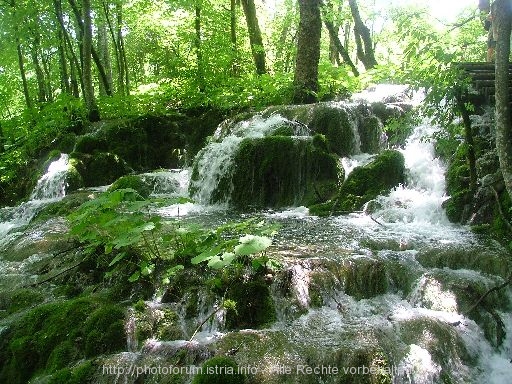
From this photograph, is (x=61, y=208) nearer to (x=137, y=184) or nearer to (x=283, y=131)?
(x=137, y=184)

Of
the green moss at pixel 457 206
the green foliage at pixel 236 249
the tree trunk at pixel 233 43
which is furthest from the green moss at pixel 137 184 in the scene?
the tree trunk at pixel 233 43

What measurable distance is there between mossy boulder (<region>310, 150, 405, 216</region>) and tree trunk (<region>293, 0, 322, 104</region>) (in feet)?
14.1

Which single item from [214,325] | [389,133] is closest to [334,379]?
[214,325]

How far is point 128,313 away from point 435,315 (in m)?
2.92

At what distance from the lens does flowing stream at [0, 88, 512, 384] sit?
139 inches

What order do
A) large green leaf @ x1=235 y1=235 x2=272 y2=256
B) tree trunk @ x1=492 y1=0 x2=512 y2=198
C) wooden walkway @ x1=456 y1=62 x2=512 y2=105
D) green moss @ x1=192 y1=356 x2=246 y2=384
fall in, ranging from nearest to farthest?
green moss @ x1=192 y1=356 x2=246 y2=384, large green leaf @ x1=235 y1=235 x2=272 y2=256, tree trunk @ x1=492 y1=0 x2=512 y2=198, wooden walkway @ x1=456 y1=62 x2=512 y2=105

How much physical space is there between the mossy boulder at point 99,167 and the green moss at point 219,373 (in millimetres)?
9772

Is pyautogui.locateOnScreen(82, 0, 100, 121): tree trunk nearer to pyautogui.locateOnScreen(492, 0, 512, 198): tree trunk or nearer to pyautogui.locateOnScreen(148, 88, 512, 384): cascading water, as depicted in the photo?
pyautogui.locateOnScreen(148, 88, 512, 384): cascading water

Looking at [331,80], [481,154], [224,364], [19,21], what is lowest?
[224,364]

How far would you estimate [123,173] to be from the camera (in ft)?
42.1

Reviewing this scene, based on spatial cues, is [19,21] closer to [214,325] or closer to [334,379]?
[214,325]

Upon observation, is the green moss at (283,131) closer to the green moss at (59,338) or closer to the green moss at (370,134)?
the green moss at (370,134)

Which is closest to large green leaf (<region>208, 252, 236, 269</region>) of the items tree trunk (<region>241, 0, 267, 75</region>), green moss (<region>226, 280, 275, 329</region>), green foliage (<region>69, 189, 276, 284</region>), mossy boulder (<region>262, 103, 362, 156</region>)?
green foliage (<region>69, 189, 276, 284</region>)

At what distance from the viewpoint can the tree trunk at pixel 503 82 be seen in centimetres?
434
